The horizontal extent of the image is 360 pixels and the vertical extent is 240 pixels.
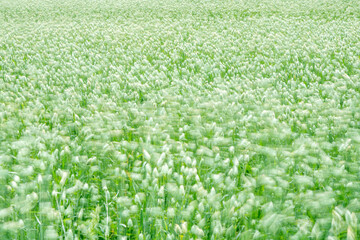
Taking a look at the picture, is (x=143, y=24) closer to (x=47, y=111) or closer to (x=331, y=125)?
(x=47, y=111)

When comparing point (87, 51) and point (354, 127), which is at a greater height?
point (87, 51)

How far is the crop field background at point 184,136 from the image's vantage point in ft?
7.94

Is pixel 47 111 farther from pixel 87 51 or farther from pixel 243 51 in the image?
pixel 243 51

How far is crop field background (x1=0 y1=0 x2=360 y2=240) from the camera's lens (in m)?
2.42

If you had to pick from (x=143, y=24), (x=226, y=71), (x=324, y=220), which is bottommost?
(x=324, y=220)

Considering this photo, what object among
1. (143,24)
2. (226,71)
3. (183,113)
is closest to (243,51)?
(226,71)

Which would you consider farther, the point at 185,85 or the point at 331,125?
the point at 185,85

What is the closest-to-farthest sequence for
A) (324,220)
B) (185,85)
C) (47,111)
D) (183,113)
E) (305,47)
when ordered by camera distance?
(324,220) < (183,113) < (47,111) < (185,85) < (305,47)

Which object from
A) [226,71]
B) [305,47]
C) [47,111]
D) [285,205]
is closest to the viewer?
[285,205]

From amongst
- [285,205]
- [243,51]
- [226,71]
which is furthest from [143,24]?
[285,205]

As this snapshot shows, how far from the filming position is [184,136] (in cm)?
387

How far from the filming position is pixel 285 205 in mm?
2361

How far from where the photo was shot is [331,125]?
13.4 ft

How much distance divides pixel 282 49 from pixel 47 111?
18.6ft
